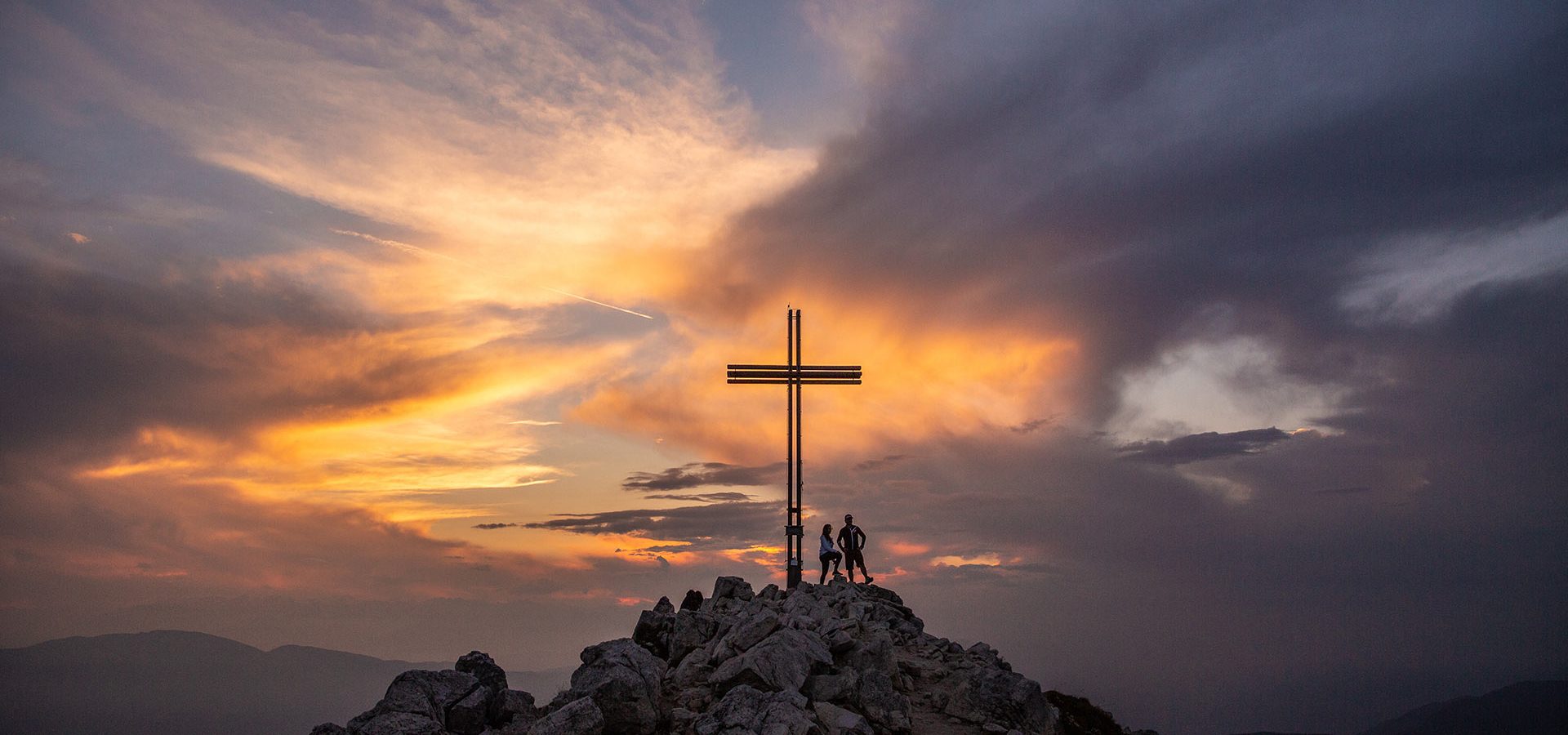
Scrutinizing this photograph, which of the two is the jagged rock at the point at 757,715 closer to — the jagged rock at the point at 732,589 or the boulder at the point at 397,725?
the boulder at the point at 397,725

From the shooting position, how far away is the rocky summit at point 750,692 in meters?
22.8

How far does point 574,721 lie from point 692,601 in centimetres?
1175

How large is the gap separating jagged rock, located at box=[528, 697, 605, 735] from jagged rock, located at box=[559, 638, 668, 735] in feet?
1.23

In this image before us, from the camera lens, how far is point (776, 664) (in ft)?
78.8

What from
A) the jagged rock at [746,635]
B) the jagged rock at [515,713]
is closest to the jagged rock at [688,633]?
the jagged rock at [746,635]

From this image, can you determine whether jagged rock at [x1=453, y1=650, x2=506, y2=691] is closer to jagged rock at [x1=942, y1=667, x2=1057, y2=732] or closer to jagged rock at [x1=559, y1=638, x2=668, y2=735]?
jagged rock at [x1=559, y1=638, x2=668, y2=735]

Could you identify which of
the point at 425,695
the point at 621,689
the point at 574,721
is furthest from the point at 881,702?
the point at 425,695

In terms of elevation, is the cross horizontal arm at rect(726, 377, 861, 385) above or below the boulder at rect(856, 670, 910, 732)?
above

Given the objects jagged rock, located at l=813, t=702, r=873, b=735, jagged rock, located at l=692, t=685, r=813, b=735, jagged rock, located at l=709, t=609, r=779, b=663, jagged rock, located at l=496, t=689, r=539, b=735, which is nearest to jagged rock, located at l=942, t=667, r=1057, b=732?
jagged rock, located at l=813, t=702, r=873, b=735

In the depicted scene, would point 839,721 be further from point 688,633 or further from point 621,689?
point 688,633

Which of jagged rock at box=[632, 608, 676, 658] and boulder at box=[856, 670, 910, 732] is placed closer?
boulder at box=[856, 670, 910, 732]

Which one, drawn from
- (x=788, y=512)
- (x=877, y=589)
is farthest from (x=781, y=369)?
(x=877, y=589)

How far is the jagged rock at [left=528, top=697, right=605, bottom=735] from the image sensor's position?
22.3 meters

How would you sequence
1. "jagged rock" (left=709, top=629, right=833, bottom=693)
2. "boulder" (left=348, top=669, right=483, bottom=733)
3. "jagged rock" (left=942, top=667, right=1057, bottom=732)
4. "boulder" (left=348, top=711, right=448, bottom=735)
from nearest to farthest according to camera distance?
"boulder" (left=348, top=711, right=448, bottom=735) < "jagged rock" (left=709, top=629, right=833, bottom=693) < "boulder" (left=348, top=669, right=483, bottom=733) < "jagged rock" (left=942, top=667, right=1057, bottom=732)
